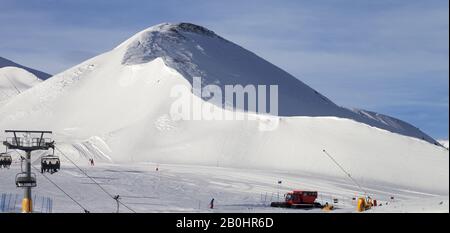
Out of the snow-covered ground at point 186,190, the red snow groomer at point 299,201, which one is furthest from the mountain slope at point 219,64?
the red snow groomer at point 299,201

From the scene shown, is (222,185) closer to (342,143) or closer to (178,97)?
(342,143)

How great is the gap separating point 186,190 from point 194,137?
186 ft

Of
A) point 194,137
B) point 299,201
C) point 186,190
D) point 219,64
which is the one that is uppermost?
point 219,64

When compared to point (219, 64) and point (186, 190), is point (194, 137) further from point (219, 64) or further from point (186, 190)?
point (186, 190)

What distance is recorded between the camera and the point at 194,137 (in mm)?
119000

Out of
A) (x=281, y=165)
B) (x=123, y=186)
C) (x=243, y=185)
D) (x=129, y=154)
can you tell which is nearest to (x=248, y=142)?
(x=281, y=165)

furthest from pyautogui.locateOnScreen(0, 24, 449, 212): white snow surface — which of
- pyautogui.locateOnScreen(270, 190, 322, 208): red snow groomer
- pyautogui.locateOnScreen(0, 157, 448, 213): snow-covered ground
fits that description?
pyautogui.locateOnScreen(270, 190, 322, 208): red snow groomer

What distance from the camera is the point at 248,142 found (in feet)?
381

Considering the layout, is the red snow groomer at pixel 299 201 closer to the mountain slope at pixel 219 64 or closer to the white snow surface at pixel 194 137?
the white snow surface at pixel 194 137

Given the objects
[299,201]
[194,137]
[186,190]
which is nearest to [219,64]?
[194,137]

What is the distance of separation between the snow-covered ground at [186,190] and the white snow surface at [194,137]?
0.21 metres

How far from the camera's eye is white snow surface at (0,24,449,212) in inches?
2822

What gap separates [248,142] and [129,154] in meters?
18.9

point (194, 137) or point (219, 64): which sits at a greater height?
point (219, 64)
